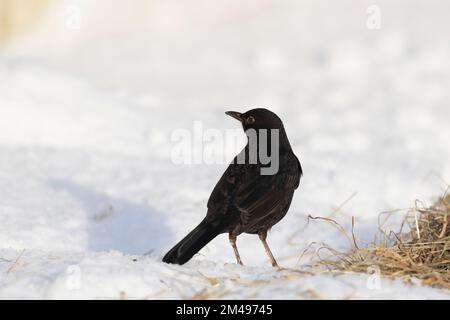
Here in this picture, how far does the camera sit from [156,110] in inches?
376

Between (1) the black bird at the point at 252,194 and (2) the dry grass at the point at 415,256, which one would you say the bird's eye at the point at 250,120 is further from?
(2) the dry grass at the point at 415,256

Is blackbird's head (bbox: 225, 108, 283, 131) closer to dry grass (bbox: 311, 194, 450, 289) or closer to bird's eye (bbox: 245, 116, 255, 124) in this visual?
bird's eye (bbox: 245, 116, 255, 124)

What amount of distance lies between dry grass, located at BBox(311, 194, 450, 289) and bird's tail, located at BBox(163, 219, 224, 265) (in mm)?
676

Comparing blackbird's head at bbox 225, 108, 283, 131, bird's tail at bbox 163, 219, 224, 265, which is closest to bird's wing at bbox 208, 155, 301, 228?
bird's tail at bbox 163, 219, 224, 265

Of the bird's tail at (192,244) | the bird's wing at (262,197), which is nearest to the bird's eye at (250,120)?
the bird's wing at (262,197)

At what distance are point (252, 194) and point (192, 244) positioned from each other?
0.62 m

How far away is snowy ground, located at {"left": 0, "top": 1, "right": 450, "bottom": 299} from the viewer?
11.7ft

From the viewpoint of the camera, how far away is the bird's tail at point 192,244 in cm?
398

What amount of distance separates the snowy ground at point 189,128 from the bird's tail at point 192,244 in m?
0.06

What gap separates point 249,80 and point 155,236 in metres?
6.81

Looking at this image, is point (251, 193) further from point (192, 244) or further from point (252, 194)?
point (192, 244)

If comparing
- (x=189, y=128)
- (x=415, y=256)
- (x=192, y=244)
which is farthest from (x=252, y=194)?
(x=189, y=128)

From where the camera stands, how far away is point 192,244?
4070mm
